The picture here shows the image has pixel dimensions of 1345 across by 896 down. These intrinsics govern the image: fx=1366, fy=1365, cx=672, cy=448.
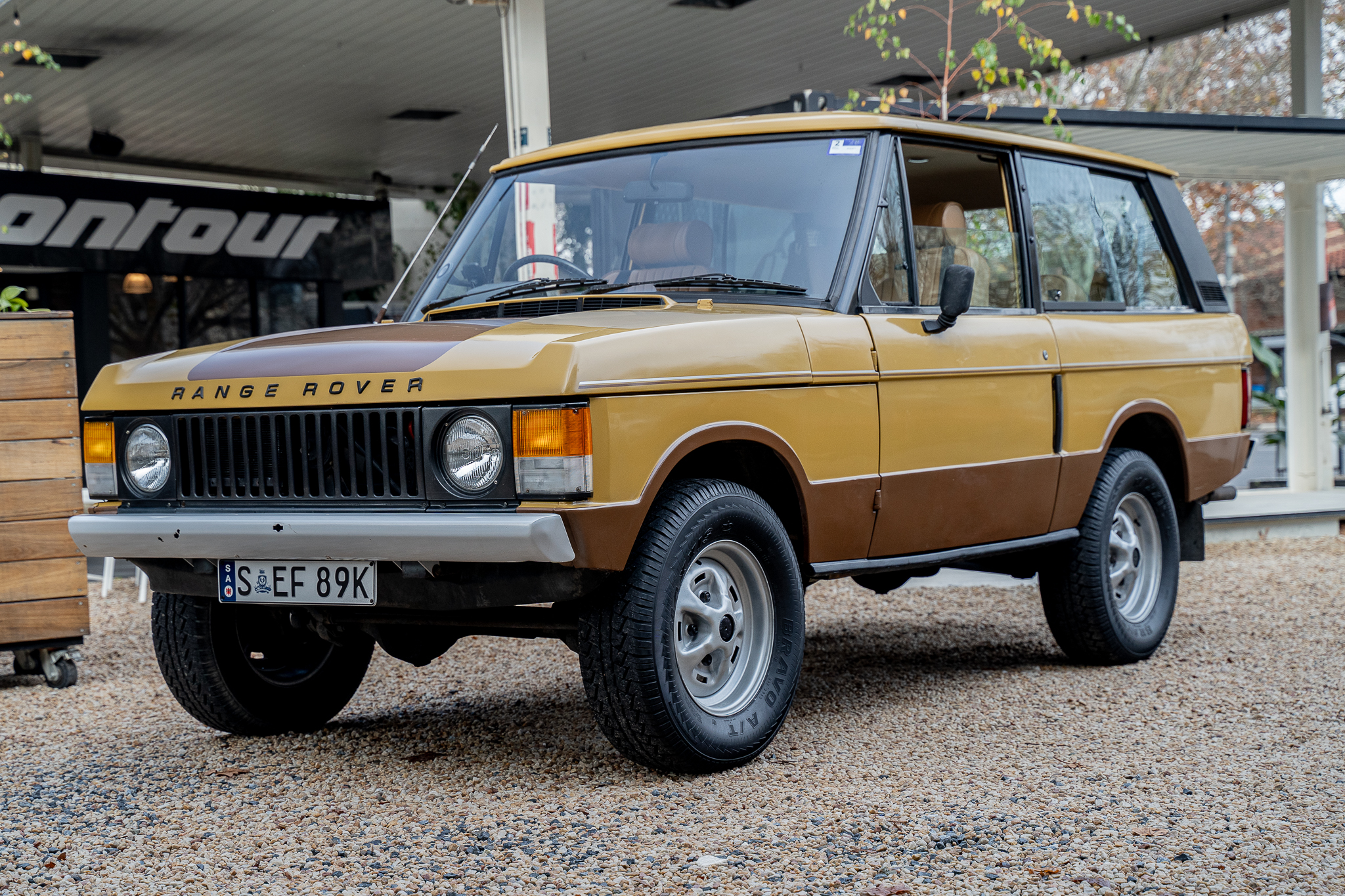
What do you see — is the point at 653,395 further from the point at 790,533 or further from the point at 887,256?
the point at 887,256

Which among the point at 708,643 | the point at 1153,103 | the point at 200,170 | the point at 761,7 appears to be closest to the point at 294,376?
the point at 708,643

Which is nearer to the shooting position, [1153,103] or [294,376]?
[294,376]

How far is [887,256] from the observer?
4.80 metres

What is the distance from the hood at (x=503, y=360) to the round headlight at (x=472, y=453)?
88mm

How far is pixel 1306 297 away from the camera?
38.9 ft

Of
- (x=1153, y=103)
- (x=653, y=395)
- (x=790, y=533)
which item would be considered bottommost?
(x=790, y=533)

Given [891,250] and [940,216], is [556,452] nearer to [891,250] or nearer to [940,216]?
[891,250]

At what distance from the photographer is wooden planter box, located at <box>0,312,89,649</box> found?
606 cm

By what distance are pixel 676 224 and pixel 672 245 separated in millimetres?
90

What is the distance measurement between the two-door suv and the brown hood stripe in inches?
0.5

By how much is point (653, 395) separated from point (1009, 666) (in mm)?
2967

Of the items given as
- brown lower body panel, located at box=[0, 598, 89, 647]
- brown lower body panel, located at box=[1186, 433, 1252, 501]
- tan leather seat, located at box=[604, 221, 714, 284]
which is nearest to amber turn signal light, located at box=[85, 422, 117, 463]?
tan leather seat, located at box=[604, 221, 714, 284]

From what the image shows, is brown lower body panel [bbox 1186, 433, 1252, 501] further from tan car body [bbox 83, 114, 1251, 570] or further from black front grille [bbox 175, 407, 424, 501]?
black front grille [bbox 175, 407, 424, 501]

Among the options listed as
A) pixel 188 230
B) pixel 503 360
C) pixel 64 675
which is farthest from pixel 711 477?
pixel 188 230
